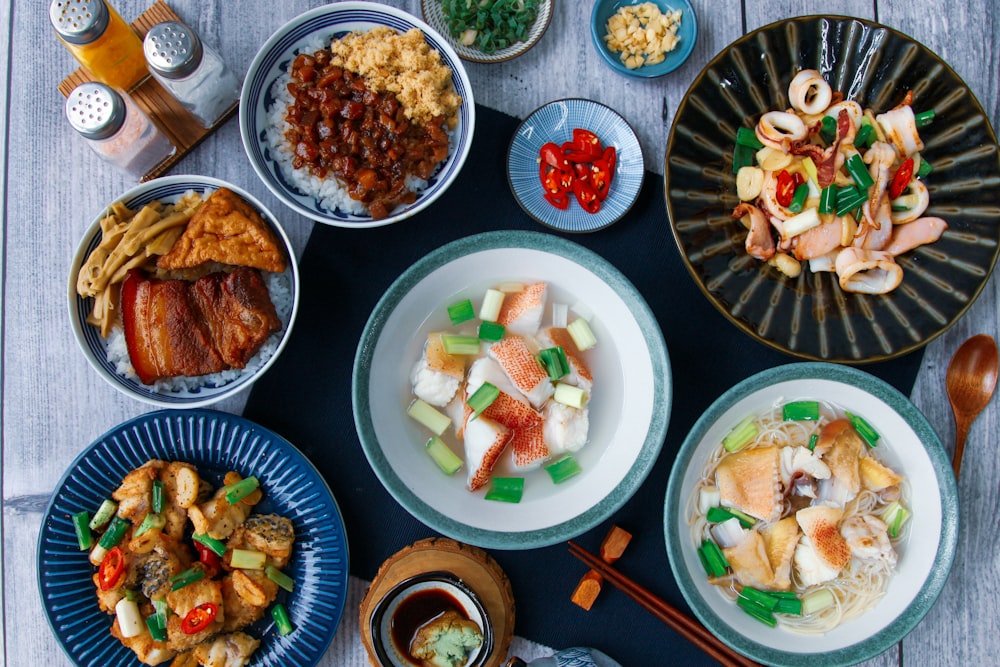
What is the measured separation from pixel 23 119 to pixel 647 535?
2.40 metres

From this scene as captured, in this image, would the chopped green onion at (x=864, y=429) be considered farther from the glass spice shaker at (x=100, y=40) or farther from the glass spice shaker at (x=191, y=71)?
the glass spice shaker at (x=100, y=40)

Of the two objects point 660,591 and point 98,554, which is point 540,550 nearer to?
point 660,591

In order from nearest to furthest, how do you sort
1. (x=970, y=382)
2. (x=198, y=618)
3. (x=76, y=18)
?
(x=76, y=18) → (x=198, y=618) → (x=970, y=382)

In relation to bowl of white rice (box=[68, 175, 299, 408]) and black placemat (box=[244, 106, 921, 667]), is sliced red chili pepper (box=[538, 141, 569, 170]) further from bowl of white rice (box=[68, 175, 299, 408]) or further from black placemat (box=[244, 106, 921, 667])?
bowl of white rice (box=[68, 175, 299, 408])

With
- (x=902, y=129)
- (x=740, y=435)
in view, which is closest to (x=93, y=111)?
(x=740, y=435)

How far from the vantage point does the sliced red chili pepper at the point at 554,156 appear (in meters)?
2.12

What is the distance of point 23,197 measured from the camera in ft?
7.31

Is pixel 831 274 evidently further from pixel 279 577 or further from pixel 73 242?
pixel 73 242

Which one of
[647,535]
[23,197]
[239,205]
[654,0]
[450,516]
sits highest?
[23,197]

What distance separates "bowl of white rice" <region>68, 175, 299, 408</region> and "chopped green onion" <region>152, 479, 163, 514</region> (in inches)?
10.2

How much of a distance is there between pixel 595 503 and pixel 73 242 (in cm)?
183

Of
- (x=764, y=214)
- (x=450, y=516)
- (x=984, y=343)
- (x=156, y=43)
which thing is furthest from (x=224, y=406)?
(x=984, y=343)

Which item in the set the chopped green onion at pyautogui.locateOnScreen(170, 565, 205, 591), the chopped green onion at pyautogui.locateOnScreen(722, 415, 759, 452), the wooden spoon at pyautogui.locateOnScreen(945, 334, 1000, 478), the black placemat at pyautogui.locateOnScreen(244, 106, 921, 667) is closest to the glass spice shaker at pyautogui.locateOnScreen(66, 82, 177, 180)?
the black placemat at pyautogui.locateOnScreen(244, 106, 921, 667)

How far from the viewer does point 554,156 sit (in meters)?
2.12
